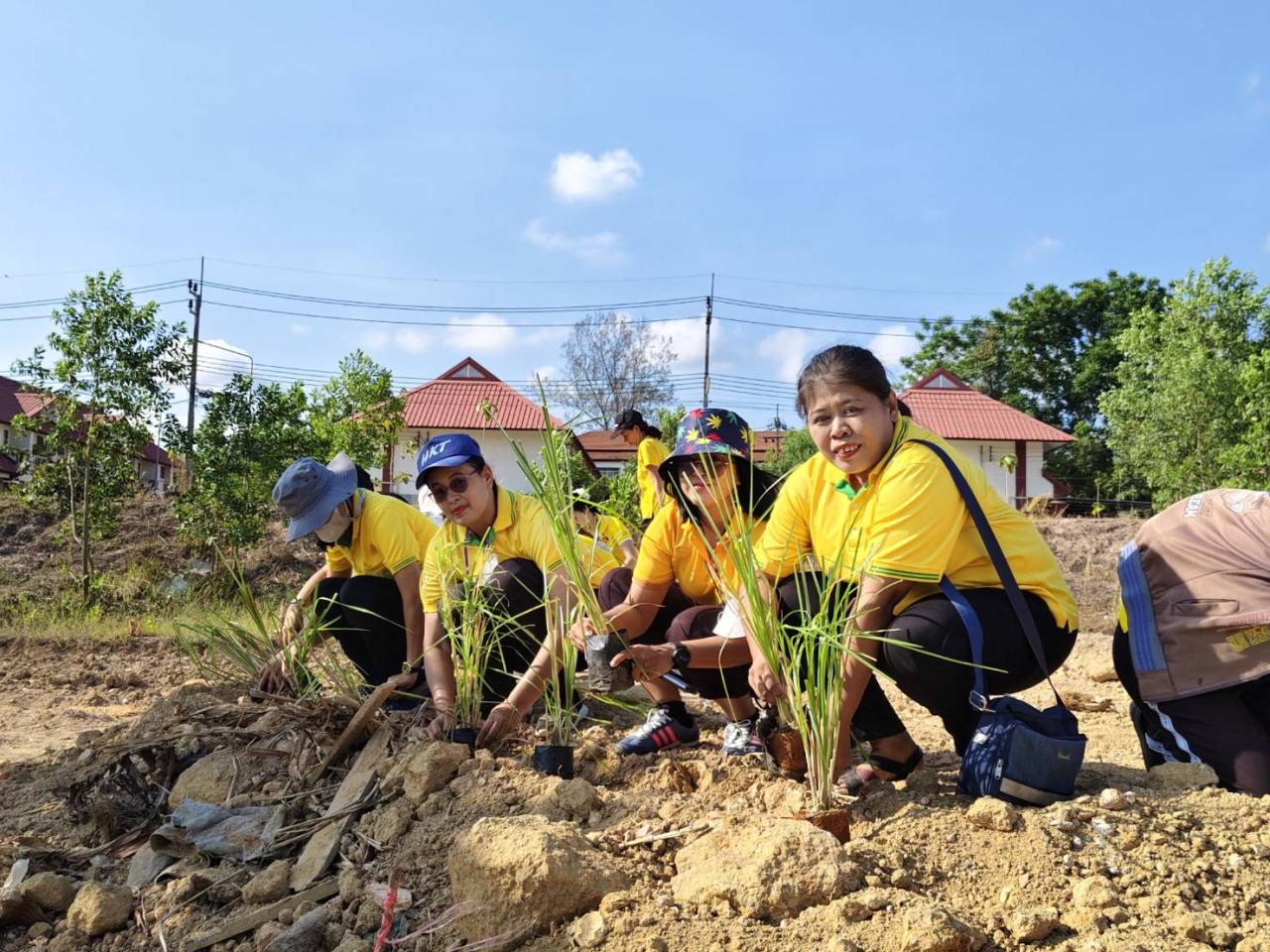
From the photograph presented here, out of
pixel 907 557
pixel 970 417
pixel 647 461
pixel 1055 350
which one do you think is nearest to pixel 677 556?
pixel 907 557

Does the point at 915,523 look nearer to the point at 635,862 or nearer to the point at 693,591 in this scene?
the point at 635,862

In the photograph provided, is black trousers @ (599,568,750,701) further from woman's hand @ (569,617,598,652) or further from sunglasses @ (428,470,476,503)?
sunglasses @ (428,470,476,503)

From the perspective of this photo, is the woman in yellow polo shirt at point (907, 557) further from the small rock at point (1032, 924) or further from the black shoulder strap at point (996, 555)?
the small rock at point (1032, 924)

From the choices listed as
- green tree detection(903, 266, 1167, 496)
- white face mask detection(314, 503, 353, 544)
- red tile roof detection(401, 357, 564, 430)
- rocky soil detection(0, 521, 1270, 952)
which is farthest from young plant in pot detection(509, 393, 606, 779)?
green tree detection(903, 266, 1167, 496)

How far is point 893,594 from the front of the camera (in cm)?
222

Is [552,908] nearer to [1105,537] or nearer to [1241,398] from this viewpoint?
[1105,537]

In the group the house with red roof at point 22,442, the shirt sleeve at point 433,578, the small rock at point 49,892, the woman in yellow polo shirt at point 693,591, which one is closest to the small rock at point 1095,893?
the woman in yellow polo shirt at point 693,591

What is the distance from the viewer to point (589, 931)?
163 cm

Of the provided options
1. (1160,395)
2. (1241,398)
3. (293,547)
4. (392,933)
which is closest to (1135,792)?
(392,933)

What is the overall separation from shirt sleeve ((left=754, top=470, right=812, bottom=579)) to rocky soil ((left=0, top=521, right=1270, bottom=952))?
549mm

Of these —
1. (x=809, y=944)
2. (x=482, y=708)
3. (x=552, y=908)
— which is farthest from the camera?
(x=482, y=708)

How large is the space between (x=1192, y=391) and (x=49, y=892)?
1728cm

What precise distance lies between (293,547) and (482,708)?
29.0ft

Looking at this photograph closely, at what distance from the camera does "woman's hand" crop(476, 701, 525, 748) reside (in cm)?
261
